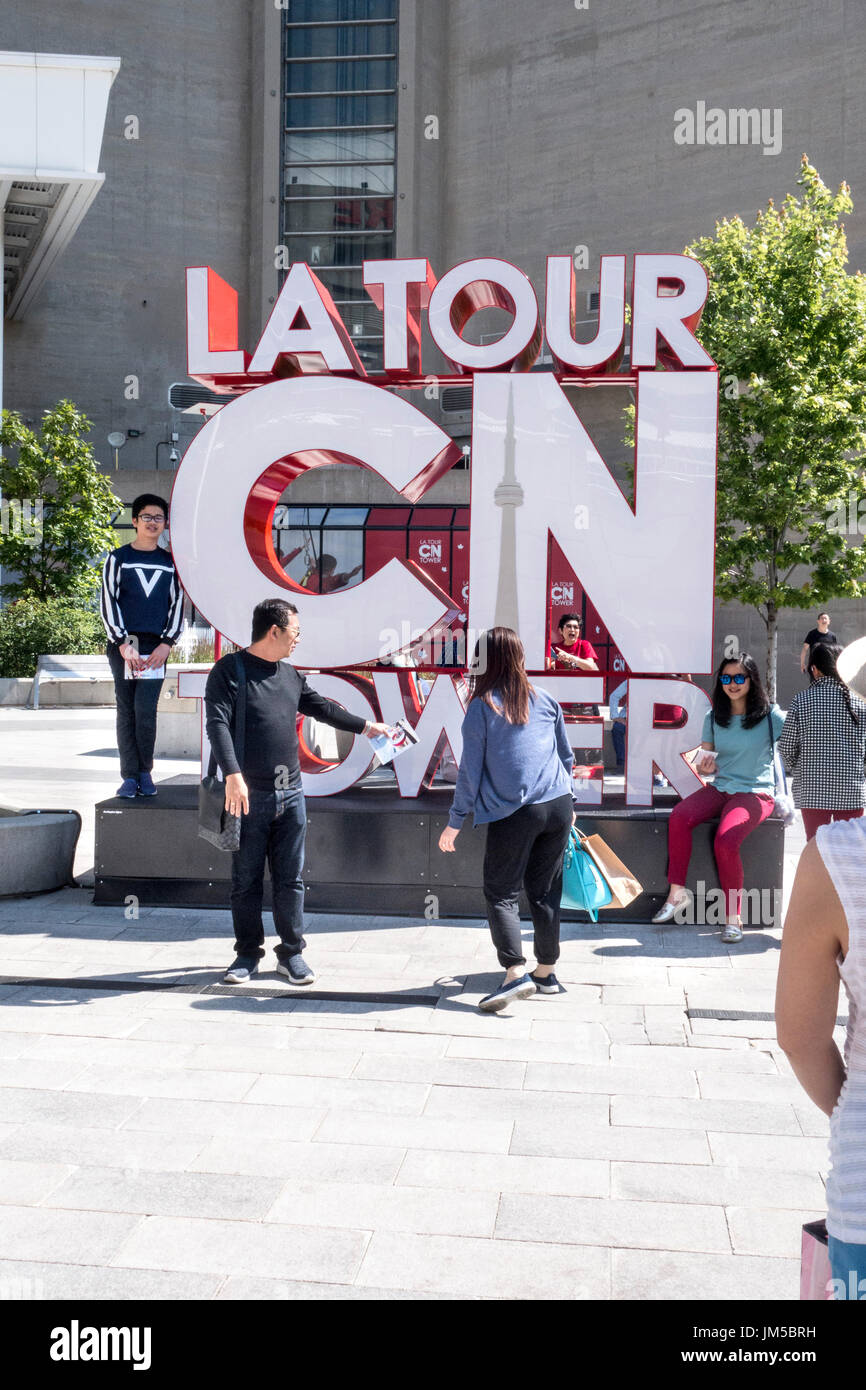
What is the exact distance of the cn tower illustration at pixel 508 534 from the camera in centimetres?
845

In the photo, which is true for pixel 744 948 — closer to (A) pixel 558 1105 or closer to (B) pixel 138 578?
(A) pixel 558 1105

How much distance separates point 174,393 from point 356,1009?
33.2m

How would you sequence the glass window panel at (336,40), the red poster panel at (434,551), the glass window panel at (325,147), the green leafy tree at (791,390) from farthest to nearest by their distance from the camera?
the glass window panel at (325,147) < the glass window panel at (336,40) < the red poster panel at (434,551) < the green leafy tree at (791,390)

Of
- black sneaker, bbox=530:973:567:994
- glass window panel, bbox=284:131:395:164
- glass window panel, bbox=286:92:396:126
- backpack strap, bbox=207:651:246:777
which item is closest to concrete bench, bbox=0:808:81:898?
backpack strap, bbox=207:651:246:777

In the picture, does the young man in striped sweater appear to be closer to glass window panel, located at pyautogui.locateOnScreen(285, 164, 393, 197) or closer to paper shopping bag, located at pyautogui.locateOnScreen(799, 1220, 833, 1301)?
paper shopping bag, located at pyautogui.locateOnScreen(799, 1220, 833, 1301)

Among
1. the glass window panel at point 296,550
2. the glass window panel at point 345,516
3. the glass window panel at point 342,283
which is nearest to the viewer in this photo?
the glass window panel at point 345,516

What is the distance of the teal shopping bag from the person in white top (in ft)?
13.5

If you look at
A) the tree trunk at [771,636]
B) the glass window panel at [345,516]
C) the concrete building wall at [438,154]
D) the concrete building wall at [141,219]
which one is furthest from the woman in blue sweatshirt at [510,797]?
the concrete building wall at [141,219]

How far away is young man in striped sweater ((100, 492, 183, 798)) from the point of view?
27.2 ft

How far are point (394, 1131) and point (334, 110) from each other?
42904 millimetres

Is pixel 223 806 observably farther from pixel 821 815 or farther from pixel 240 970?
pixel 821 815

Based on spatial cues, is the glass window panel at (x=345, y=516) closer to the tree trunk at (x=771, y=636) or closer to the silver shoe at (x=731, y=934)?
the tree trunk at (x=771, y=636)

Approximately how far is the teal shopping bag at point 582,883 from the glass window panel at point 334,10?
41.6m

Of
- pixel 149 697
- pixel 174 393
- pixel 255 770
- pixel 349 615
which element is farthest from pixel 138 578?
pixel 174 393
